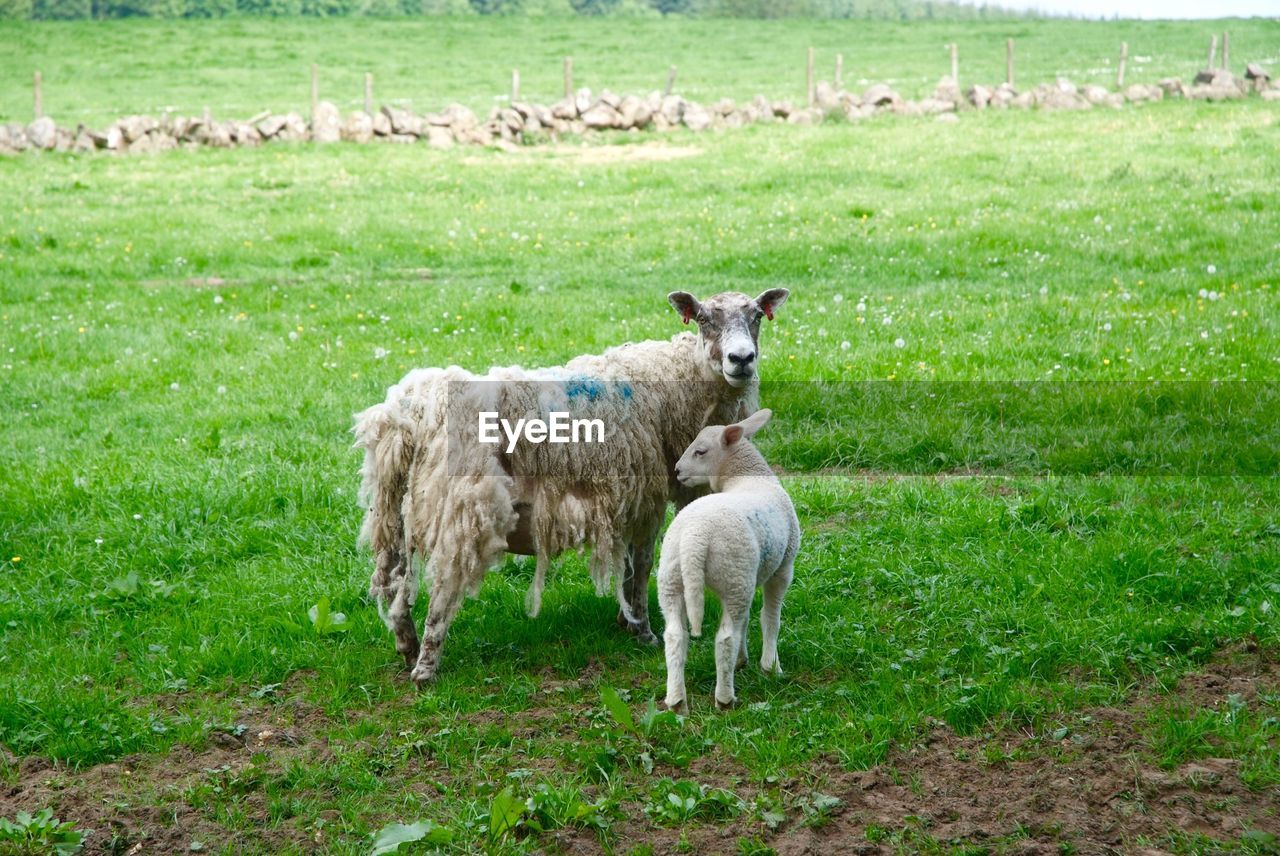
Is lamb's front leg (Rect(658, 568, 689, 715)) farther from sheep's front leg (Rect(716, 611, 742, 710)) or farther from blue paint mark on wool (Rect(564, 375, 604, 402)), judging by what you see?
blue paint mark on wool (Rect(564, 375, 604, 402))

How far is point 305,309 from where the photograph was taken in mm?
12914

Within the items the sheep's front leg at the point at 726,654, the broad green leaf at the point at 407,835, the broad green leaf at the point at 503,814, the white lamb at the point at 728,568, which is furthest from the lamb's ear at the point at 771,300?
the broad green leaf at the point at 407,835

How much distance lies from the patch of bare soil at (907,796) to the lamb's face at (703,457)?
1296mm

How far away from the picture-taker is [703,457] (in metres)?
5.75

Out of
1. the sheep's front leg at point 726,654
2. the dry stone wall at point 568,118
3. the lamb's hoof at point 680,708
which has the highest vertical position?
the dry stone wall at point 568,118

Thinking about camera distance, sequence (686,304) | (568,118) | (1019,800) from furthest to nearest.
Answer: (568,118), (686,304), (1019,800)

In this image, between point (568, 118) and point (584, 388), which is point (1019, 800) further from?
point (568, 118)

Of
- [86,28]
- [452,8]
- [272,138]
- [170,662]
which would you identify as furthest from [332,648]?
[452,8]

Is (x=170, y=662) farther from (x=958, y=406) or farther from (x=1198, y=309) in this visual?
(x=1198, y=309)

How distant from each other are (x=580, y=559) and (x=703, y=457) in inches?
67.7

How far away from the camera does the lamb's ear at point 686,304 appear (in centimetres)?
609

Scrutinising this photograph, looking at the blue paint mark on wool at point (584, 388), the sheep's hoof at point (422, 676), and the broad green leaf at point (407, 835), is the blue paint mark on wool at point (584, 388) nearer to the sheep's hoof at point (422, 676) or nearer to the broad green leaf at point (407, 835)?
the sheep's hoof at point (422, 676)

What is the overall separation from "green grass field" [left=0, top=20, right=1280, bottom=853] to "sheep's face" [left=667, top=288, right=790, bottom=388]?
136 cm

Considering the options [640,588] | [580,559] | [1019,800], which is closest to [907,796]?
[1019,800]
